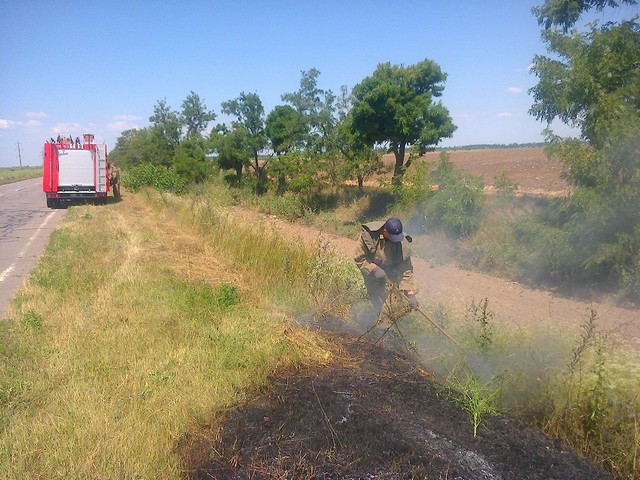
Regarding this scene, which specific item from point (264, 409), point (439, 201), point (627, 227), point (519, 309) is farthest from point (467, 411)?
point (439, 201)

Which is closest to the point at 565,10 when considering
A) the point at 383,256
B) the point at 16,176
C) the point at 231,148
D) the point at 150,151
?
the point at 383,256

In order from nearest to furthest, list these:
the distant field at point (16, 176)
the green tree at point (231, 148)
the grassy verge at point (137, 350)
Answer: the grassy verge at point (137, 350)
the green tree at point (231, 148)
the distant field at point (16, 176)

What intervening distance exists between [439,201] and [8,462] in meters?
10.5

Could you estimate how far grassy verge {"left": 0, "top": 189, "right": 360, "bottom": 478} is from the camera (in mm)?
3408

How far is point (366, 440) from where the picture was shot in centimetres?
330

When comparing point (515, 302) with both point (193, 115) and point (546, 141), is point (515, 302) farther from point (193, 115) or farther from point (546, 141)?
point (193, 115)

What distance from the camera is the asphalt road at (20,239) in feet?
Result: 26.9

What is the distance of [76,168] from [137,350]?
1688 cm

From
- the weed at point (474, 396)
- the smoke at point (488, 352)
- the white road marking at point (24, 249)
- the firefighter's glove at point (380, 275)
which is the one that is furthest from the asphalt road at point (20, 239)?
the weed at point (474, 396)

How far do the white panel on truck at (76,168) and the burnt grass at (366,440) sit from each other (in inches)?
715

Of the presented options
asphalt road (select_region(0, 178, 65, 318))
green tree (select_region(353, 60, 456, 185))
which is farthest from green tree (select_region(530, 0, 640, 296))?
asphalt road (select_region(0, 178, 65, 318))

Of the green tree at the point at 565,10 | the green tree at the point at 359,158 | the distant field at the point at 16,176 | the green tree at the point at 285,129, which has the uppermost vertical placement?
the green tree at the point at 565,10

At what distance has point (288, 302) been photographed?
21.3 ft

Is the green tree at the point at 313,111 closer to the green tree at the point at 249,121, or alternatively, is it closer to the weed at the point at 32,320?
the green tree at the point at 249,121
